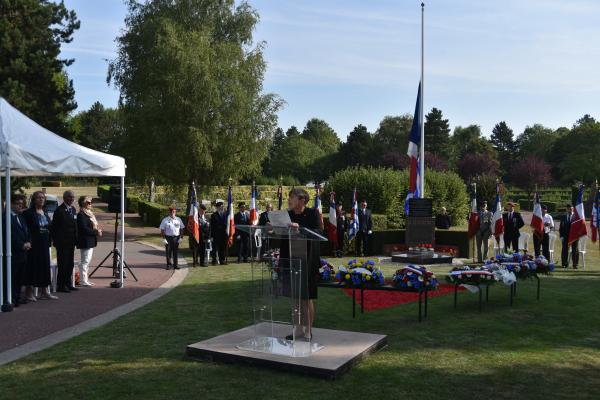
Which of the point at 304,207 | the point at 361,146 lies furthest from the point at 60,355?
the point at 361,146

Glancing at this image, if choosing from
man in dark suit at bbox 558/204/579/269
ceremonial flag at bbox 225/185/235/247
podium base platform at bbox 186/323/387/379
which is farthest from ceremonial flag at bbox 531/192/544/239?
podium base platform at bbox 186/323/387/379

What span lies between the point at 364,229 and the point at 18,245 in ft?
41.1

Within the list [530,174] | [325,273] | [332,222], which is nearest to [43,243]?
[325,273]

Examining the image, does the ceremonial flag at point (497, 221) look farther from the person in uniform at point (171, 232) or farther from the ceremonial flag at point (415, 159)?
the person in uniform at point (171, 232)

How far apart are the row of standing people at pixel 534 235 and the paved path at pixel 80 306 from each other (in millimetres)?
9497

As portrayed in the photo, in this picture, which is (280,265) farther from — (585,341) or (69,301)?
(69,301)

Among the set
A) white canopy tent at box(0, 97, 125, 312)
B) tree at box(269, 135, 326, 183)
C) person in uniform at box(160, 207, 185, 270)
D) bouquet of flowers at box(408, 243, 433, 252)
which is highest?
tree at box(269, 135, 326, 183)

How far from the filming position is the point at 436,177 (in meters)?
36.2

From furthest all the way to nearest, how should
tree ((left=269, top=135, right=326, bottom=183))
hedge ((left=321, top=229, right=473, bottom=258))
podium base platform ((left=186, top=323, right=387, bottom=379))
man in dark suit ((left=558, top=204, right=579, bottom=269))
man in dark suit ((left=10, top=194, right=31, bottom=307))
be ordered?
tree ((left=269, top=135, right=326, bottom=183)) < hedge ((left=321, top=229, right=473, bottom=258)) < man in dark suit ((left=558, top=204, right=579, bottom=269)) < man in dark suit ((left=10, top=194, right=31, bottom=307)) < podium base platform ((left=186, top=323, right=387, bottom=379))

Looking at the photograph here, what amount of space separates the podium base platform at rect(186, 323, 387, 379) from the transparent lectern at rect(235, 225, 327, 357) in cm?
2

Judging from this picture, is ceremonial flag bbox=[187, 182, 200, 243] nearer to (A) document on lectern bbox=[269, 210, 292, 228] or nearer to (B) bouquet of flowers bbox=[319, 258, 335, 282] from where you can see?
(B) bouquet of flowers bbox=[319, 258, 335, 282]

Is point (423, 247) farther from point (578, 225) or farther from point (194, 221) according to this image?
point (194, 221)

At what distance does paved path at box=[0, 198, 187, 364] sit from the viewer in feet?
27.8

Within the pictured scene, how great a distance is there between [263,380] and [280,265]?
1348 millimetres
